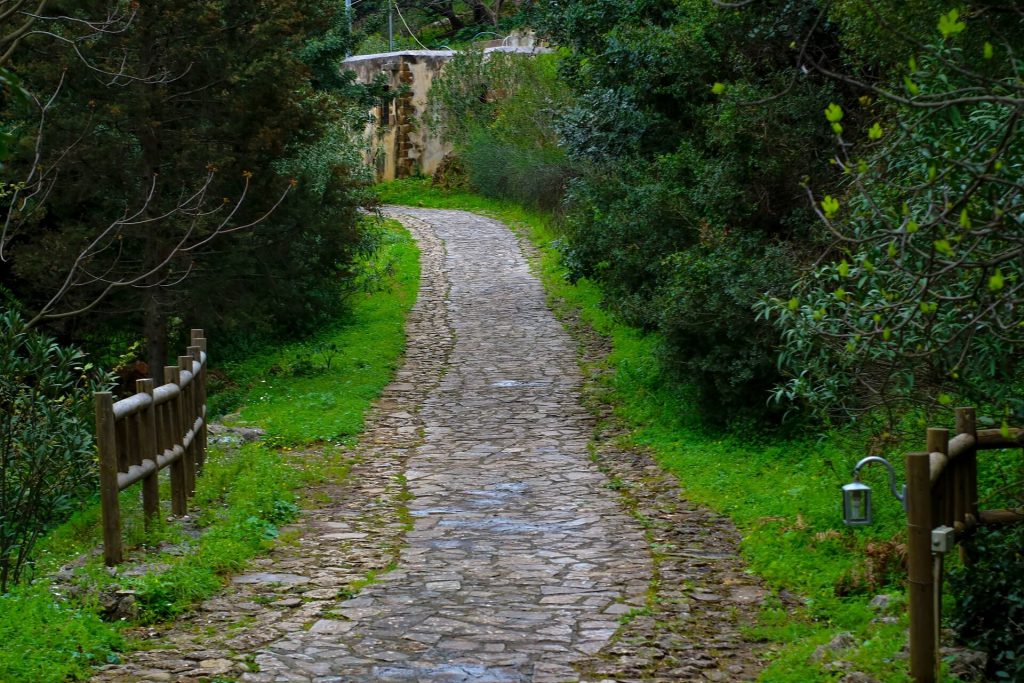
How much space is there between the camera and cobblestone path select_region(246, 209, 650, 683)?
259 inches

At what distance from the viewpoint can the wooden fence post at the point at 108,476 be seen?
766cm

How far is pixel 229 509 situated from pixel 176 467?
633 millimetres

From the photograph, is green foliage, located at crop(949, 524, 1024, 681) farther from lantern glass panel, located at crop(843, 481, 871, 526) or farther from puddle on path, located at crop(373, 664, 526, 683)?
puddle on path, located at crop(373, 664, 526, 683)

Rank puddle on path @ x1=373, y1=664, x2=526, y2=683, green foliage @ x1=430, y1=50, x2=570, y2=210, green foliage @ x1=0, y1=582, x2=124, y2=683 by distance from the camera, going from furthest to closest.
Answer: green foliage @ x1=430, y1=50, x2=570, y2=210, puddle on path @ x1=373, y1=664, x2=526, y2=683, green foliage @ x1=0, y1=582, x2=124, y2=683

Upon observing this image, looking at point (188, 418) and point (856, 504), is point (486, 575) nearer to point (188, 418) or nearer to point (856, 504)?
point (856, 504)

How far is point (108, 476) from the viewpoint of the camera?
7.69m

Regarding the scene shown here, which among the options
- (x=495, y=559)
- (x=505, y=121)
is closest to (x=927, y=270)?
(x=495, y=559)

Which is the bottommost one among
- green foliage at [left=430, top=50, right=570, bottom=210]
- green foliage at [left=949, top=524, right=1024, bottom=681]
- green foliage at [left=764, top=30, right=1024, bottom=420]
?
green foliage at [left=949, top=524, right=1024, bottom=681]

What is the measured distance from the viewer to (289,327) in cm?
1934

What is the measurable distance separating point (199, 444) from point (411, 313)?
10235 mm

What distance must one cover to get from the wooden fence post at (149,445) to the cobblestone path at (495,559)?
198cm

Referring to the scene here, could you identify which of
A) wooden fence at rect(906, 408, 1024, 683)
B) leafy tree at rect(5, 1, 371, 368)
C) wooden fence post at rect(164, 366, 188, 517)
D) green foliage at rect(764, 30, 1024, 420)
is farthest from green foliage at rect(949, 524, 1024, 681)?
leafy tree at rect(5, 1, 371, 368)

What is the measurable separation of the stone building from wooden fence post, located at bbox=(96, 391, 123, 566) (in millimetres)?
28205

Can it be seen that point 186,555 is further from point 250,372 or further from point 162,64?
point 250,372
